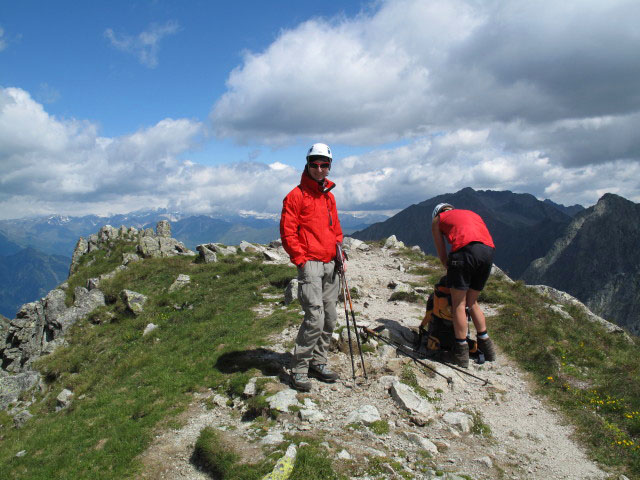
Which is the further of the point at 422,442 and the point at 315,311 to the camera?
the point at 315,311

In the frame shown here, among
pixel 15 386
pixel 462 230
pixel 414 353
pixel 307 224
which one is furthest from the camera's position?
pixel 15 386

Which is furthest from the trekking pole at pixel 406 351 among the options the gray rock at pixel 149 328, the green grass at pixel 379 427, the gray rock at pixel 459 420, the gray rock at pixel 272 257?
the gray rock at pixel 272 257

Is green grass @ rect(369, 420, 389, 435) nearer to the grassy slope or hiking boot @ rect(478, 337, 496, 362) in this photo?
the grassy slope

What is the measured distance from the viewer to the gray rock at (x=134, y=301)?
723 inches

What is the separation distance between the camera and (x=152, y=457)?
260 inches

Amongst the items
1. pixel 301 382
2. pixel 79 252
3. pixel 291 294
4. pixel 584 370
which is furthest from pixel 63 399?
pixel 79 252

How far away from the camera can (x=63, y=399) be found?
11781 millimetres

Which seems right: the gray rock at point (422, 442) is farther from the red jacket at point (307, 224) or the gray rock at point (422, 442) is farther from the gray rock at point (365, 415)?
the red jacket at point (307, 224)

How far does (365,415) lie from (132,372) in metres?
8.20

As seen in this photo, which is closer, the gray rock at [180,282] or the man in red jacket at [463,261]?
the man in red jacket at [463,261]

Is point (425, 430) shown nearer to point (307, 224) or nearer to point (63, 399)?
point (307, 224)

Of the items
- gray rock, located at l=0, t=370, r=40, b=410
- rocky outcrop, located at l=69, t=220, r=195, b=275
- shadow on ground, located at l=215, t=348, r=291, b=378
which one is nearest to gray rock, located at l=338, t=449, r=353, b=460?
shadow on ground, located at l=215, t=348, r=291, b=378

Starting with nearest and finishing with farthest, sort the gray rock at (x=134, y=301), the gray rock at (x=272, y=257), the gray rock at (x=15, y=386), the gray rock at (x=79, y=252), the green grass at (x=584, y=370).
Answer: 1. the green grass at (x=584, y=370)
2. the gray rock at (x=15, y=386)
3. the gray rock at (x=134, y=301)
4. the gray rock at (x=272, y=257)
5. the gray rock at (x=79, y=252)

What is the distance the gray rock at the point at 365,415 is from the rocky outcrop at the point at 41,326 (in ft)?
59.5
